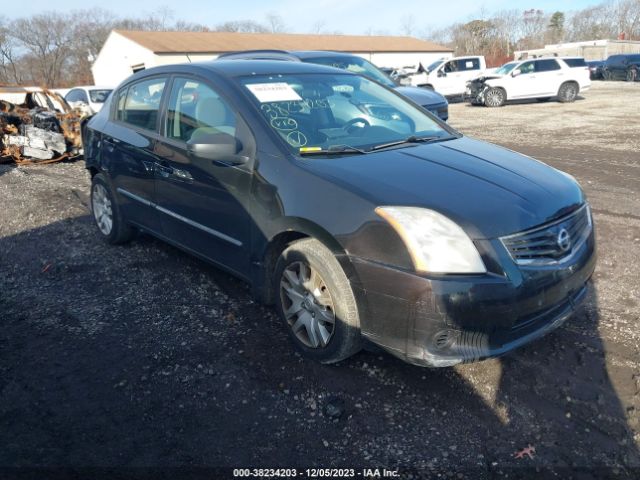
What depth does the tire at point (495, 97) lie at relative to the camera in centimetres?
1950

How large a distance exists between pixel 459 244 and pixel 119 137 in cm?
344

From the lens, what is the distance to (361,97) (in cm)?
412

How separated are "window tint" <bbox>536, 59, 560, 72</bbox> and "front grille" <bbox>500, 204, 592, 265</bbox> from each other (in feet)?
60.7

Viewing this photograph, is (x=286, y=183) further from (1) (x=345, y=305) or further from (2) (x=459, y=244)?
(2) (x=459, y=244)

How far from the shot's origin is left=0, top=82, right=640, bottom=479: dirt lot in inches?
98.7

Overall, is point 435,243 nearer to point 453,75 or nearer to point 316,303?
point 316,303

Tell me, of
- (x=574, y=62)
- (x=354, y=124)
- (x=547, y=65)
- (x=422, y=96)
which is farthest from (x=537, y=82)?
(x=354, y=124)

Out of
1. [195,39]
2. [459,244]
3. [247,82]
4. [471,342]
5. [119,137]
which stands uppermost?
[195,39]

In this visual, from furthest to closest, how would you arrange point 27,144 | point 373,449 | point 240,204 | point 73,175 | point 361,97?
point 27,144 → point 73,175 → point 361,97 → point 240,204 → point 373,449

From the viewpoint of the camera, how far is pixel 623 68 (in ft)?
103

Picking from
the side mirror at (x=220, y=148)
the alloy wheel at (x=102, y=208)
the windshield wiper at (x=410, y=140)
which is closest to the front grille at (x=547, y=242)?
the windshield wiper at (x=410, y=140)

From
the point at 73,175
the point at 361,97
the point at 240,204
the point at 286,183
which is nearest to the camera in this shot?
the point at 286,183

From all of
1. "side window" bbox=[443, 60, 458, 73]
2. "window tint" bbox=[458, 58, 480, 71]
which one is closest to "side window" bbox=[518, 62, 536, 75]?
"window tint" bbox=[458, 58, 480, 71]

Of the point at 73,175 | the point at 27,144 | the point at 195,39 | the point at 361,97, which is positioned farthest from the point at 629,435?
the point at 195,39
